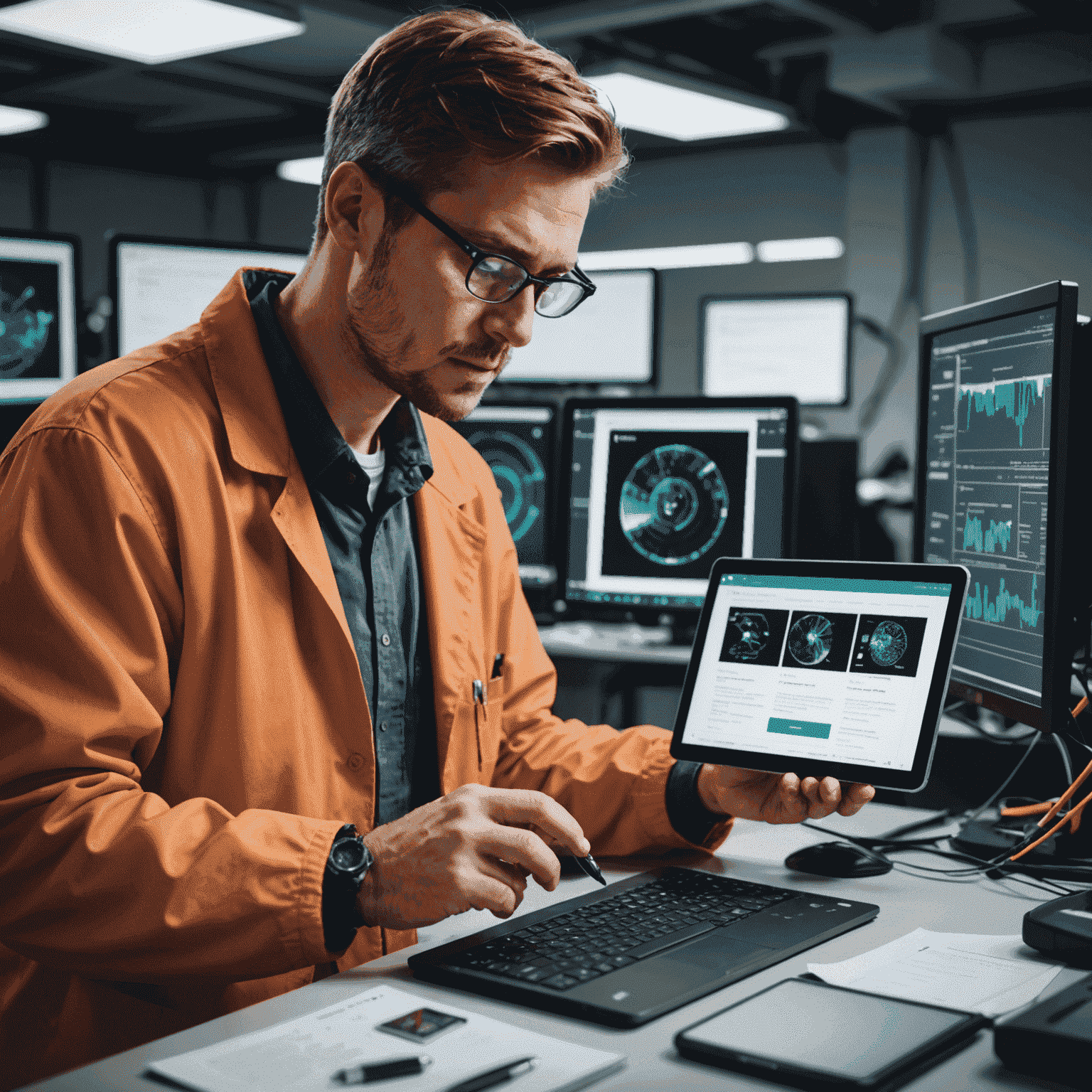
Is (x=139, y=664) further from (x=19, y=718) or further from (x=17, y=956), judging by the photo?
(x=17, y=956)

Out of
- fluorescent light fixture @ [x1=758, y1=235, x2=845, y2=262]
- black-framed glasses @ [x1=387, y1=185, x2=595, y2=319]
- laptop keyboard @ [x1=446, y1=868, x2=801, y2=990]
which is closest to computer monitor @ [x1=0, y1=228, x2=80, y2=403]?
black-framed glasses @ [x1=387, y1=185, x2=595, y2=319]

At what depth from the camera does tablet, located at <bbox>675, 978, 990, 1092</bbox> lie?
73 cm

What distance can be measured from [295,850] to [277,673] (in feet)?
0.70

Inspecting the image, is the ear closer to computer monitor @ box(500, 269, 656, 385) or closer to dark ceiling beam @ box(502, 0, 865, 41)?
computer monitor @ box(500, 269, 656, 385)

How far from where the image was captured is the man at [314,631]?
0.91 metres

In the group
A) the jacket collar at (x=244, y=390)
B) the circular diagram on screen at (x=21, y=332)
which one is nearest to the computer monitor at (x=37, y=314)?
the circular diagram on screen at (x=21, y=332)

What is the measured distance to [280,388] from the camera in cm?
119

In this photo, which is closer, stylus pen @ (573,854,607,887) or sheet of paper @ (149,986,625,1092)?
sheet of paper @ (149,986,625,1092)

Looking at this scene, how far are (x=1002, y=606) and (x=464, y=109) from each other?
2.46ft

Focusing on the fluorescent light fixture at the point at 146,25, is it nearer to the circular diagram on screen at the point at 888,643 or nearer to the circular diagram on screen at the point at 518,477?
the circular diagram on screen at the point at 518,477

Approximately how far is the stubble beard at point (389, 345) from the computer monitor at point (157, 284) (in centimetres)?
176

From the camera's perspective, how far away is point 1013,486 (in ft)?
4.06

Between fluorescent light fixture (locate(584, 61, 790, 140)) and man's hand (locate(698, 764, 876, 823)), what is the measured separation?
416cm

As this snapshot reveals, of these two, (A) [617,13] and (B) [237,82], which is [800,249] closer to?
(A) [617,13]
